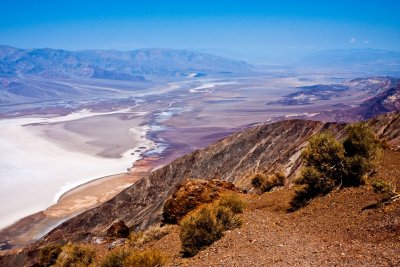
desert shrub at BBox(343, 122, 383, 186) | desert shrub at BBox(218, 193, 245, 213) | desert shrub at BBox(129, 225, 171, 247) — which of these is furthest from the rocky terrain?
desert shrub at BBox(218, 193, 245, 213)

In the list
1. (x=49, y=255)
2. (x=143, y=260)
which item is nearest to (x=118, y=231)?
(x=49, y=255)

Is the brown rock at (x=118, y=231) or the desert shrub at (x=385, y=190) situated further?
the brown rock at (x=118, y=231)

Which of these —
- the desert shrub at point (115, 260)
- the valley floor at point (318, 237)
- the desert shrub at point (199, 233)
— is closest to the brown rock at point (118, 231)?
the valley floor at point (318, 237)

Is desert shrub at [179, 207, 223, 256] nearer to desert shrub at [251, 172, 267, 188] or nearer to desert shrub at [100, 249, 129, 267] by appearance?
desert shrub at [100, 249, 129, 267]

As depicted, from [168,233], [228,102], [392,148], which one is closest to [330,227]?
[168,233]

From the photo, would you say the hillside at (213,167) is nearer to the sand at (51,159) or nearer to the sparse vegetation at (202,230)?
the sparse vegetation at (202,230)

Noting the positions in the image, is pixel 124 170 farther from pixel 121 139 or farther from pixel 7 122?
pixel 7 122
